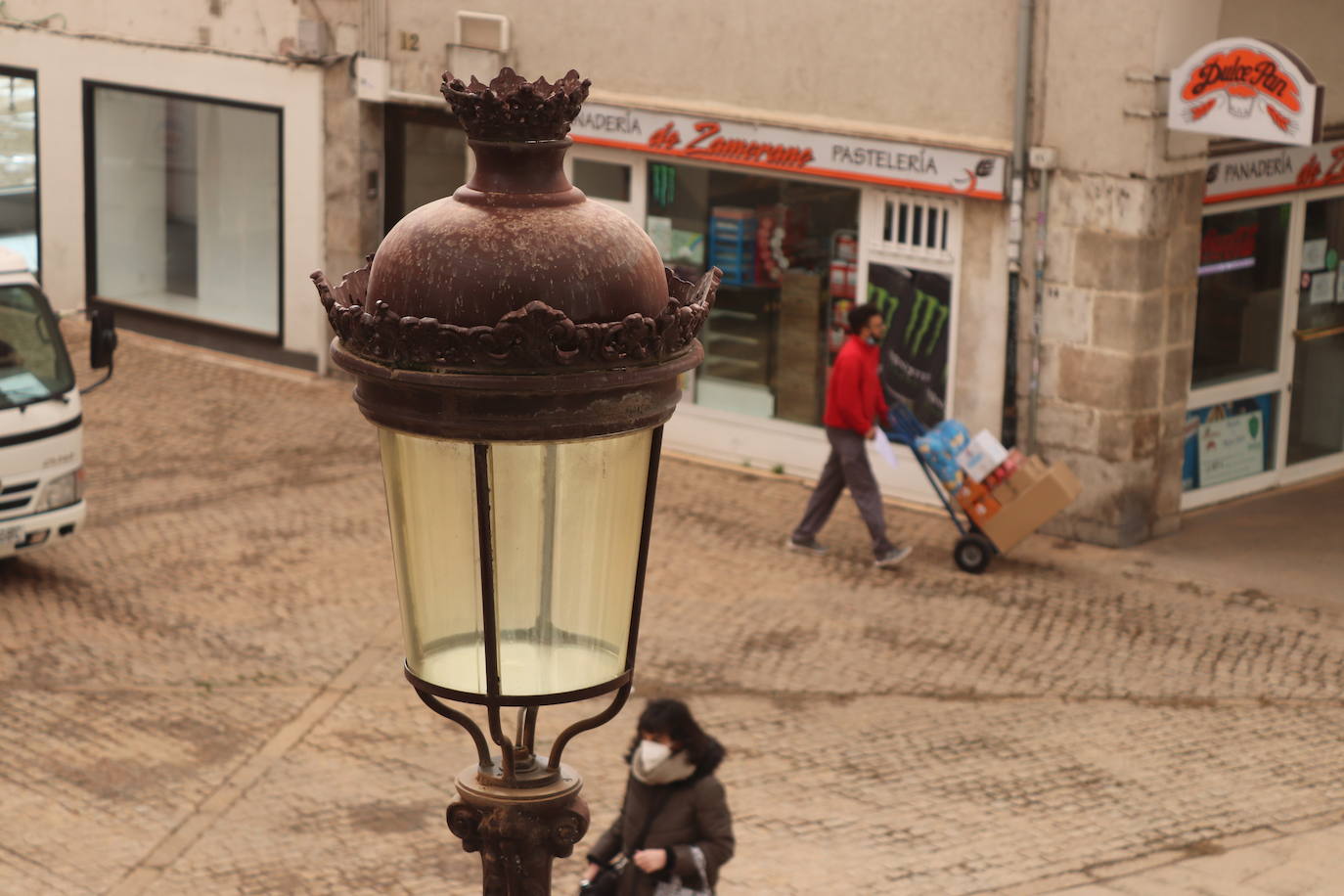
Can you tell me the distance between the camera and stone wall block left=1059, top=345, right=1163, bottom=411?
13406mm

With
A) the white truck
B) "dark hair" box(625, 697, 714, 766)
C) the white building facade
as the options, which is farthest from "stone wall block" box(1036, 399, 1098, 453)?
"dark hair" box(625, 697, 714, 766)

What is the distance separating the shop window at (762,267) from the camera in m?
15.2

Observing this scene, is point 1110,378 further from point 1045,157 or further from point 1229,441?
point 1229,441

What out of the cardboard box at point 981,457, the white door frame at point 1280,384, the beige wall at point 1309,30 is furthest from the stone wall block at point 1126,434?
the beige wall at point 1309,30

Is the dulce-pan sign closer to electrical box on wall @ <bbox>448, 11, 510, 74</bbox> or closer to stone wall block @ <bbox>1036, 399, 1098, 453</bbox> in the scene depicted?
stone wall block @ <bbox>1036, 399, 1098, 453</bbox>

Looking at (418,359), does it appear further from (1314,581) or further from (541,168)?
(1314,581)

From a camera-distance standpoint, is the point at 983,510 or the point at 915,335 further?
the point at 915,335

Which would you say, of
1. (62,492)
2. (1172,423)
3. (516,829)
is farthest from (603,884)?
(1172,423)

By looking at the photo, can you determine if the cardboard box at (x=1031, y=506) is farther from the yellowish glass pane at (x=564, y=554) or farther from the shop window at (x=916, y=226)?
the yellowish glass pane at (x=564, y=554)

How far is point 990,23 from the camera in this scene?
13.7m

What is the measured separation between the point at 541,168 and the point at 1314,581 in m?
10.5

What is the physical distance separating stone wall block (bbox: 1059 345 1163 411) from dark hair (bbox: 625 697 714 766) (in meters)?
7.38

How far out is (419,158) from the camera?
60.1 feet

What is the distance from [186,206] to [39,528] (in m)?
8.57
